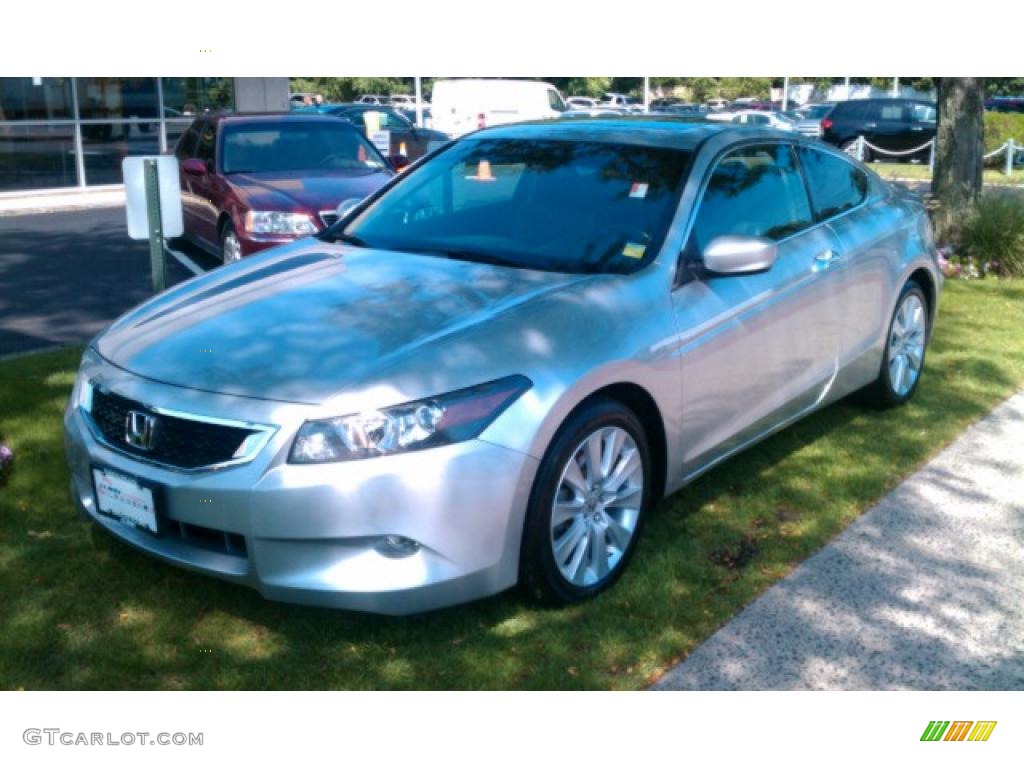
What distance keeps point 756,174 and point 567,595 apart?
232cm

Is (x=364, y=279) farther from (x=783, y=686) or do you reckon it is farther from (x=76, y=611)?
(x=783, y=686)

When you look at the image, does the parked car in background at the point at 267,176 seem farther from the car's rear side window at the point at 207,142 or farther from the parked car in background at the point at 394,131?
the parked car in background at the point at 394,131

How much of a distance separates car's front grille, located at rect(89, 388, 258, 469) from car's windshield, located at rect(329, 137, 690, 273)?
4.88 feet

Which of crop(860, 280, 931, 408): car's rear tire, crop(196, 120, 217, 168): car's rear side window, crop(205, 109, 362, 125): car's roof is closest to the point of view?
crop(860, 280, 931, 408): car's rear tire

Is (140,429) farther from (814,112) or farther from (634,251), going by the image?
(814,112)

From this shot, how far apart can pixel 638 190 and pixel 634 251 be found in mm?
374

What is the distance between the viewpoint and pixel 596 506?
4230 mm

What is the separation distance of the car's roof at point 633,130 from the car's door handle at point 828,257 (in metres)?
0.63

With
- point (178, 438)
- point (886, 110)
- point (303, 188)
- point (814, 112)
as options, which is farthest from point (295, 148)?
point (814, 112)

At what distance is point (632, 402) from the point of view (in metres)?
4.39

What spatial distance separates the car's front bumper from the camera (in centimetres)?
359

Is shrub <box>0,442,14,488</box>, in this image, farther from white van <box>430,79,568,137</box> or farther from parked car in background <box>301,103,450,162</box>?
white van <box>430,79,568,137</box>

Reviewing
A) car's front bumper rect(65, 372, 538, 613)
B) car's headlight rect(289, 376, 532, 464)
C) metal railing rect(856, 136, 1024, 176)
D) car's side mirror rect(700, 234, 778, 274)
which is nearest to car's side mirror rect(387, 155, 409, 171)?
car's side mirror rect(700, 234, 778, 274)
